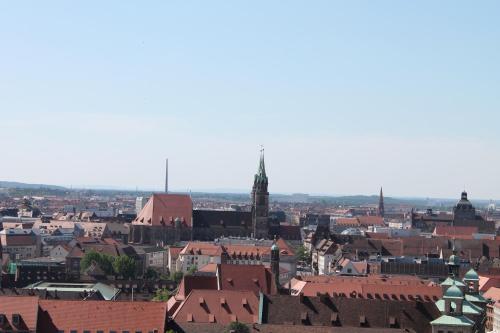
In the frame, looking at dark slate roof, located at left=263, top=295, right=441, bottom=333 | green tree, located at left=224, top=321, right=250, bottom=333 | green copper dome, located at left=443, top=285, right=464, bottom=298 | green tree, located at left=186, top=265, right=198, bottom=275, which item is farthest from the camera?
green tree, located at left=186, top=265, right=198, bottom=275

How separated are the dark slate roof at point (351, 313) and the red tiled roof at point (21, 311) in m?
20.4

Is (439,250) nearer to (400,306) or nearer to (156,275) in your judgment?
(156,275)

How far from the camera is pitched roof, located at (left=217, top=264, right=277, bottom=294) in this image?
111m

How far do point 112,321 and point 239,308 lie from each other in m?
16.2

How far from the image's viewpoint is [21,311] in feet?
272

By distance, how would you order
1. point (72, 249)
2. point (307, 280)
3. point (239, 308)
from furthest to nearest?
point (72, 249), point (307, 280), point (239, 308)

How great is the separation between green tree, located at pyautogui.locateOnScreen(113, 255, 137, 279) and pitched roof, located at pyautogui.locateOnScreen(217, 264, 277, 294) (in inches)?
2046

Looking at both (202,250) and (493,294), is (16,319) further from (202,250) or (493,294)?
(202,250)

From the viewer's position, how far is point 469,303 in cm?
9044

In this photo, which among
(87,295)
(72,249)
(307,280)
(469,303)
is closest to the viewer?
(469,303)

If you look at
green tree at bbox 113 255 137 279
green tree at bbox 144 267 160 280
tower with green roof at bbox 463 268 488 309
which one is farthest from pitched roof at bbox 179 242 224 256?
tower with green roof at bbox 463 268 488 309

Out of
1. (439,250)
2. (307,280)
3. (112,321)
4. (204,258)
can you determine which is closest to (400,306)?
(112,321)

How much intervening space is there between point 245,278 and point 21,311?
33.9m

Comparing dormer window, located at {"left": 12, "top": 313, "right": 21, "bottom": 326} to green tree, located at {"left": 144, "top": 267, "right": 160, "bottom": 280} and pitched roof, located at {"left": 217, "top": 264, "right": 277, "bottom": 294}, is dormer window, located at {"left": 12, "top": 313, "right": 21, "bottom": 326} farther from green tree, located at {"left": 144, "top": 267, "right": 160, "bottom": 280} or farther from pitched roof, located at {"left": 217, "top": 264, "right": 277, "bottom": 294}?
green tree, located at {"left": 144, "top": 267, "right": 160, "bottom": 280}
